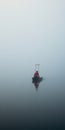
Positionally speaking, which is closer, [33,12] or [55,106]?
[33,12]

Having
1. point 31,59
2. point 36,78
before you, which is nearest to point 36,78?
point 36,78

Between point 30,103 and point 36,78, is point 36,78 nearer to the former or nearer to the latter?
point 36,78

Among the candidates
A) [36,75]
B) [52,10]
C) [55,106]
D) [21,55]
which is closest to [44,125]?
[55,106]

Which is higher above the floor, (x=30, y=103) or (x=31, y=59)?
(x=31, y=59)

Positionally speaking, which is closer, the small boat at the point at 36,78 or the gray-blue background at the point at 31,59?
the gray-blue background at the point at 31,59

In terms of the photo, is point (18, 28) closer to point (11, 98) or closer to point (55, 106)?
point (11, 98)

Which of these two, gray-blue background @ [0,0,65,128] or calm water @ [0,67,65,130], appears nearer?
gray-blue background @ [0,0,65,128]

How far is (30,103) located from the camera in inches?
63.9

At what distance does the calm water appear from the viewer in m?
1.56

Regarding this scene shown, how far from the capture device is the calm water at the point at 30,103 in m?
1.56

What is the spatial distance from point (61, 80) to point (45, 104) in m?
0.26

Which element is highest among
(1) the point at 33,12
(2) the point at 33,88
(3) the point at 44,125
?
(1) the point at 33,12

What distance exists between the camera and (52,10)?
146cm

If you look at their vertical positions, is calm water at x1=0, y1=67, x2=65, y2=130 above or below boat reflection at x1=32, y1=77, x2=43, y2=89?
below
